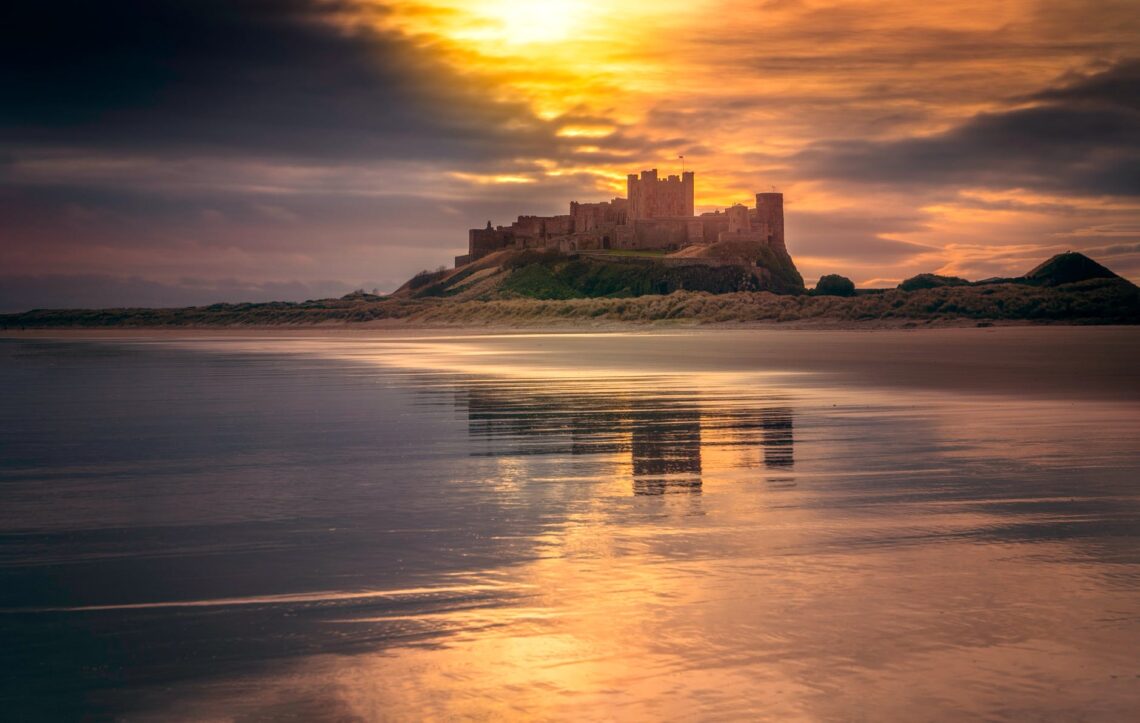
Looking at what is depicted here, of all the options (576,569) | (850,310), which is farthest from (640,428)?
(850,310)

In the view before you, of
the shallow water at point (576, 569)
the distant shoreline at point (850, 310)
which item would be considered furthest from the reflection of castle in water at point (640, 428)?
the distant shoreline at point (850, 310)

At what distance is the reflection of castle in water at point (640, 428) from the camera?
12.2 metres

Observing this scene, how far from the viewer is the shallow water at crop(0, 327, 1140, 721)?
485cm

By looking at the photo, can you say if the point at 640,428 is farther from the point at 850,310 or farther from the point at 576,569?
the point at 850,310

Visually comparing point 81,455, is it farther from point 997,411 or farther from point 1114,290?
point 1114,290

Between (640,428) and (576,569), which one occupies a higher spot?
(640,428)

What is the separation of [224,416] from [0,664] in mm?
13880

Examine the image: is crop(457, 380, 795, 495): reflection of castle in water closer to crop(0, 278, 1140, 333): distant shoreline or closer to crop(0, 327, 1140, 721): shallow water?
crop(0, 327, 1140, 721): shallow water

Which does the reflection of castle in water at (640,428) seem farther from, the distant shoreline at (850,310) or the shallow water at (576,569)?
the distant shoreline at (850,310)

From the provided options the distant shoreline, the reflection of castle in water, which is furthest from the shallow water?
the distant shoreline

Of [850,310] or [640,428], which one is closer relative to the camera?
[640,428]

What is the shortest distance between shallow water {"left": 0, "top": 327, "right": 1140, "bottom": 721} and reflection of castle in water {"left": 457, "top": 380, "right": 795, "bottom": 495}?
12 centimetres

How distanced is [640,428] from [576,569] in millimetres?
8834

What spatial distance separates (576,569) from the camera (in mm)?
7129
